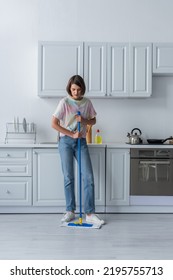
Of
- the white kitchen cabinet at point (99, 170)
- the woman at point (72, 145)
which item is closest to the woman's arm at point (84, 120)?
the woman at point (72, 145)

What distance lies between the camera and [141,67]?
12.8 feet

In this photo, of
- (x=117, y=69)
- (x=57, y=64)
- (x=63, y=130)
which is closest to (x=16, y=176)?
(x=63, y=130)

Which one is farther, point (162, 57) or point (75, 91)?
point (162, 57)

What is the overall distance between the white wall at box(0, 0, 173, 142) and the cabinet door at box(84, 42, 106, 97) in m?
0.35

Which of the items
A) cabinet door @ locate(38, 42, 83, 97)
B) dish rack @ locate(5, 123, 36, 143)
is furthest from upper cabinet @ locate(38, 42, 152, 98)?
dish rack @ locate(5, 123, 36, 143)

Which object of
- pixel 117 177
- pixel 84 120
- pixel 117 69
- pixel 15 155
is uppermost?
pixel 117 69

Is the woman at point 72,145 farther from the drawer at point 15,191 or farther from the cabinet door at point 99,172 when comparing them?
the drawer at point 15,191

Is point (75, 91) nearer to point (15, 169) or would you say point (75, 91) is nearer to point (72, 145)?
point (72, 145)

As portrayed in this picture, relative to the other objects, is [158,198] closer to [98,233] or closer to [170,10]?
[98,233]

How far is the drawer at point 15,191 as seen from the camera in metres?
3.68

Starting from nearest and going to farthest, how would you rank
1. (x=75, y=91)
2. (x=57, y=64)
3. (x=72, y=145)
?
(x=75, y=91) → (x=72, y=145) → (x=57, y=64)

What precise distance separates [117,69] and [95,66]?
9.7 inches

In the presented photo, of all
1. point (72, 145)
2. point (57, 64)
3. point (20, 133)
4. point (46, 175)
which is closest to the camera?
point (72, 145)

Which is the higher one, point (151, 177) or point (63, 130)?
point (63, 130)
